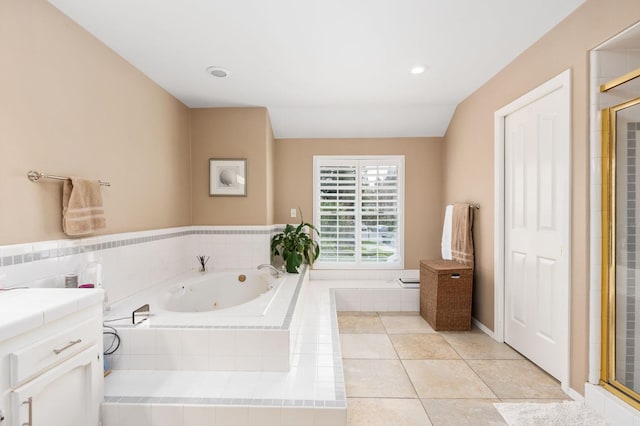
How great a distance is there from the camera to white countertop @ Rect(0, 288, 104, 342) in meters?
1.08

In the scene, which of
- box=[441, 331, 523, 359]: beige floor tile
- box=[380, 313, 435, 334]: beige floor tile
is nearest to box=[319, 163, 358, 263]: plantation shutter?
box=[380, 313, 435, 334]: beige floor tile

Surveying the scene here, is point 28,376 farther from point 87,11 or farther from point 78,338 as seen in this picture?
point 87,11

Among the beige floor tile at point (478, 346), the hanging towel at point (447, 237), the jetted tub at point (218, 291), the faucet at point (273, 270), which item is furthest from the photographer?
the hanging towel at point (447, 237)

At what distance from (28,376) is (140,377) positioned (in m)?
0.87

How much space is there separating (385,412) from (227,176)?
2886 millimetres

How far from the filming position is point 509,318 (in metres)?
2.85

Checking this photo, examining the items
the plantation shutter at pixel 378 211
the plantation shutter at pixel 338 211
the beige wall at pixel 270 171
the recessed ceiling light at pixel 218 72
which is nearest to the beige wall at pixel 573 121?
the plantation shutter at pixel 378 211

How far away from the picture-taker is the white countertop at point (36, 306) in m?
1.08

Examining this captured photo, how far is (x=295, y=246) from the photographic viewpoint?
12.7ft

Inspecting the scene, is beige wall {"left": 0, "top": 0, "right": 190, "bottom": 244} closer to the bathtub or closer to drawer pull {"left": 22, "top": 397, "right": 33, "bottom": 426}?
the bathtub

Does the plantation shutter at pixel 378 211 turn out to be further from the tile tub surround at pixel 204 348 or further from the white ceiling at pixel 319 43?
the tile tub surround at pixel 204 348

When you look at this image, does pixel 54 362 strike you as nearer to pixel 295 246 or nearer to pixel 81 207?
pixel 81 207

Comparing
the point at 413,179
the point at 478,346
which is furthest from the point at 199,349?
the point at 413,179

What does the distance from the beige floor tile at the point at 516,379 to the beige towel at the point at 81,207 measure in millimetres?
2889
